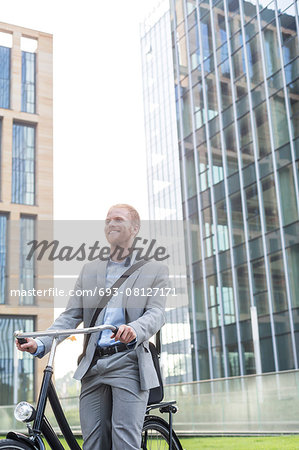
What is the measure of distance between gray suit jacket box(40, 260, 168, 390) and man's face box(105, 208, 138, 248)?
9cm

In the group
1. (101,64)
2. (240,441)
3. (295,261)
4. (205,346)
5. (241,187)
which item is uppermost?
(101,64)

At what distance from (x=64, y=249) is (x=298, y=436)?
14932mm

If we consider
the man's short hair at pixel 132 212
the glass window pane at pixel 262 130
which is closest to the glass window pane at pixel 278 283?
the glass window pane at pixel 262 130

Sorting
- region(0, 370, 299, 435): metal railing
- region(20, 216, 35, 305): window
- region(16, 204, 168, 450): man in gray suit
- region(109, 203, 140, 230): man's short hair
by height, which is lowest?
region(0, 370, 299, 435): metal railing

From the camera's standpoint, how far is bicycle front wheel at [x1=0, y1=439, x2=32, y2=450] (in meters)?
1.57

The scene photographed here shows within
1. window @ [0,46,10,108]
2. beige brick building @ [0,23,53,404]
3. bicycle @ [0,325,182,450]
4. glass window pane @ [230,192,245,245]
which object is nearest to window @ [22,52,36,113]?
beige brick building @ [0,23,53,404]

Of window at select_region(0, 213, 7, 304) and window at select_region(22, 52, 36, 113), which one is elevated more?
window at select_region(22, 52, 36, 113)

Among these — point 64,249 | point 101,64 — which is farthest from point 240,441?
point 64,249

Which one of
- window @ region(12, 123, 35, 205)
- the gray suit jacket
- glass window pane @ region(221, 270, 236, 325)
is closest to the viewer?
the gray suit jacket

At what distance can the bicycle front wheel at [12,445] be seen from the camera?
Result: 5.15 feet

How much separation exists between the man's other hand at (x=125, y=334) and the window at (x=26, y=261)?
50.5 ft

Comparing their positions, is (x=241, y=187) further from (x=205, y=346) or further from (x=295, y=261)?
(x=205, y=346)

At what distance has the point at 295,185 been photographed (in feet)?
47.7

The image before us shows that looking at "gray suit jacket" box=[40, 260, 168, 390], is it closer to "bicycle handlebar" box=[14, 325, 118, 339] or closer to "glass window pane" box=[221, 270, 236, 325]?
"bicycle handlebar" box=[14, 325, 118, 339]
